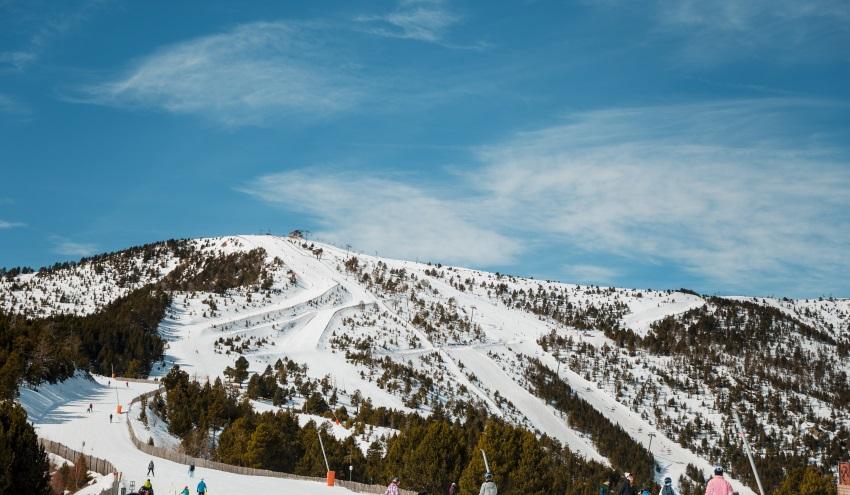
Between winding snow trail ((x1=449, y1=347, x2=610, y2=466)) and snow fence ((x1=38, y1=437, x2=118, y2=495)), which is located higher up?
winding snow trail ((x1=449, y1=347, x2=610, y2=466))

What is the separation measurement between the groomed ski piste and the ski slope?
0.28m

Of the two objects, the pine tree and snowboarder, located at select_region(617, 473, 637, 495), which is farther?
the pine tree

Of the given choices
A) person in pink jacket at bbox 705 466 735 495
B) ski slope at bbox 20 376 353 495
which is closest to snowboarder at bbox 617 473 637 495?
person in pink jacket at bbox 705 466 735 495

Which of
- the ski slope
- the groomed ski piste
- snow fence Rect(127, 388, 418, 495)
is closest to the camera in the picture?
the ski slope

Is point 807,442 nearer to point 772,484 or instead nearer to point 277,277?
point 772,484

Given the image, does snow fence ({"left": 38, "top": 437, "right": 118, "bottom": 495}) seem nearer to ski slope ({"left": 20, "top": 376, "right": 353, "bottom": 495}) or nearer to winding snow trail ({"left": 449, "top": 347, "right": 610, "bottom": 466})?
ski slope ({"left": 20, "top": 376, "right": 353, "bottom": 495})

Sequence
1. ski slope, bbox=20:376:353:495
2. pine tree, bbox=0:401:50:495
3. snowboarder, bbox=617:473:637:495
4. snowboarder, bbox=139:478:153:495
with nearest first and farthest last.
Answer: snowboarder, bbox=617:473:637:495 → snowboarder, bbox=139:478:153:495 → pine tree, bbox=0:401:50:495 → ski slope, bbox=20:376:353:495

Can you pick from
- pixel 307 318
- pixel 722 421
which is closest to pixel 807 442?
pixel 722 421

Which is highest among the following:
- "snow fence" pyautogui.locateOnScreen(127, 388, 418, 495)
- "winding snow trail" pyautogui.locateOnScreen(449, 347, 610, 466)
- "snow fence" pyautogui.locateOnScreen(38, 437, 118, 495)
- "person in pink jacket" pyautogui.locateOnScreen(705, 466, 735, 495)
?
"winding snow trail" pyautogui.locateOnScreen(449, 347, 610, 466)

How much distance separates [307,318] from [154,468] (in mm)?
102516

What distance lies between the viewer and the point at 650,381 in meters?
149

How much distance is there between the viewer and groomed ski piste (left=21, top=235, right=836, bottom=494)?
10610 centimetres

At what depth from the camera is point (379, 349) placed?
13162cm

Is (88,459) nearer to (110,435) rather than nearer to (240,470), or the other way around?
(240,470)
